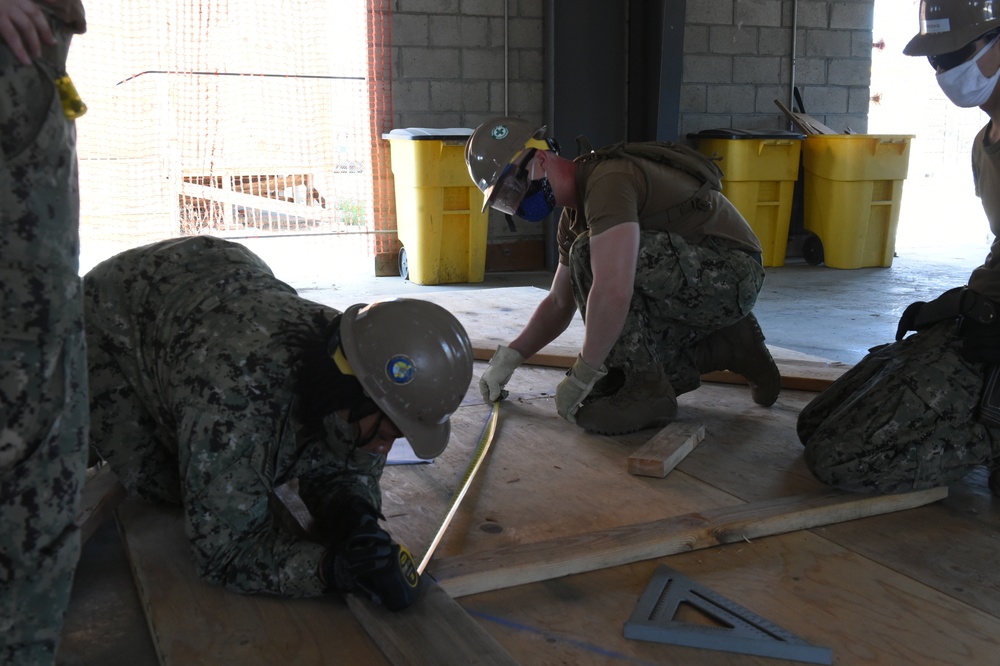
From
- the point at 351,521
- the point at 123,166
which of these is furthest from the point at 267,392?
the point at 123,166

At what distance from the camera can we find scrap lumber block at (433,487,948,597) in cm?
192

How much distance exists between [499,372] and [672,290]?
2.17 ft

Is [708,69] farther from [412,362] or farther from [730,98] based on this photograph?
[412,362]

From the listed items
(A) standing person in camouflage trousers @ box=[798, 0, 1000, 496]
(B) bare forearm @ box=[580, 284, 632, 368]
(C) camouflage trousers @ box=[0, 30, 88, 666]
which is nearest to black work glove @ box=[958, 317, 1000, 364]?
(A) standing person in camouflage trousers @ box=[798, 0, 1000, 496]

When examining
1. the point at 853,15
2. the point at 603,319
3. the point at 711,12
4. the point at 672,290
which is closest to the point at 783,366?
the point at 672,290

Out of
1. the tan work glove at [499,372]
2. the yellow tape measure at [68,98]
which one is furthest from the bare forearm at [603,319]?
the yellow tape measure at [68,98]

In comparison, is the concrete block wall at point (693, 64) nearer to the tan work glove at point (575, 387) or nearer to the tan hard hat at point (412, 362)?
the tan work glove at point (575, 387)

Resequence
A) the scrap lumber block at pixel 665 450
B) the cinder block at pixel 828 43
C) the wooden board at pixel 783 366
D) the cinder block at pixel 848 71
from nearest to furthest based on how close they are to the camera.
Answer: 1. the scrap lumber block at pixel 665 450
2. the wooden board at pixel 783 366
3. the cinder block at pixel 828 43
4. the cinder block at pixel 848 71

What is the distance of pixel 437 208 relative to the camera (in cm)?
655

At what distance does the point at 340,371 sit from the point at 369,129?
5.54 meters

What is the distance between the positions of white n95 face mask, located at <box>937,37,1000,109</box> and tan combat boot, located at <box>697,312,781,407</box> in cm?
106

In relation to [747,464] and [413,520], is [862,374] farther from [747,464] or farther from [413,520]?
[413,520]

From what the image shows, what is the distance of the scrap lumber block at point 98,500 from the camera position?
2.09m

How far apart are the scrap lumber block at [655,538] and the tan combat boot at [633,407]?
0.69 metres
